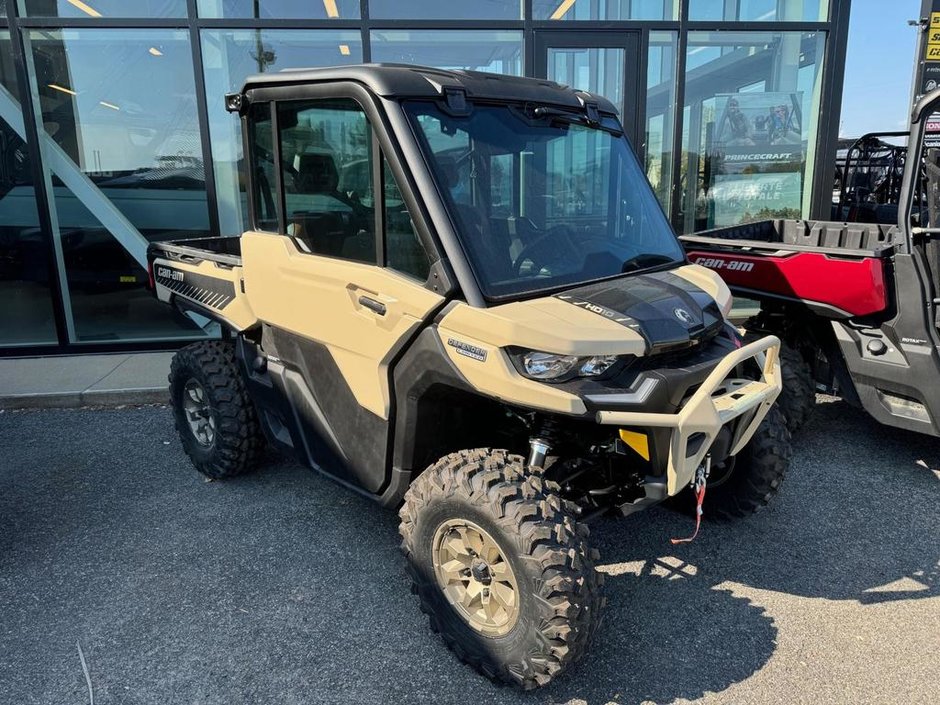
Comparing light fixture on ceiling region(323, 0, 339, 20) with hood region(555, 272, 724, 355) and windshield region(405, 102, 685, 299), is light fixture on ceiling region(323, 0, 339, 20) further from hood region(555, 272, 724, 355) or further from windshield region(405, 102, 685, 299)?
hood region(555, 272, 724, 355)

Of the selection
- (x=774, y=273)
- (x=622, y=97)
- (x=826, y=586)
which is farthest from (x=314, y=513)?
(x=622, y=97)

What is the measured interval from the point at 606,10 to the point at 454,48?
1546mm

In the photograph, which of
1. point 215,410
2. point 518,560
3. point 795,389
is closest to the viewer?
point 518,560

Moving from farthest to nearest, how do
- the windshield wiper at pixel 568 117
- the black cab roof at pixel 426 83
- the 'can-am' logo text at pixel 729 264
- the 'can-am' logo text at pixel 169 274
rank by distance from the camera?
the 'can-am' logo text at pixel 729 264, the 'can-am' logo text at pixel 169 274, the windshield wiper at pixel 568 117, the black cab roof at pixel 426 83

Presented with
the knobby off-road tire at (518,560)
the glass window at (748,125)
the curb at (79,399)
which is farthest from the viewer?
the glass window at (748,125)

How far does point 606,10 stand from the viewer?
7.15 metres

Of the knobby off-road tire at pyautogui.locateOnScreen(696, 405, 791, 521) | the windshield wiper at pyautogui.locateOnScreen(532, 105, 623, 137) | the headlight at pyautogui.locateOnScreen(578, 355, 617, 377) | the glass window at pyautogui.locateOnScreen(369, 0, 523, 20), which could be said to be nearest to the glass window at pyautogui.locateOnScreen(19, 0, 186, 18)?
the glass window at pyautogui.locateOnScreen(369, 0, 523, 20)

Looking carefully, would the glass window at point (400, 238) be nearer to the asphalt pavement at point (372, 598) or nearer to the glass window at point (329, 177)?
the glass window at point (329, 177)

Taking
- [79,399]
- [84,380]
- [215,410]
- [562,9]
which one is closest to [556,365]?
[215,410]

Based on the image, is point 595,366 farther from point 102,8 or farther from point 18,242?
point 18,242

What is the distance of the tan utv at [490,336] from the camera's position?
2.48 metres

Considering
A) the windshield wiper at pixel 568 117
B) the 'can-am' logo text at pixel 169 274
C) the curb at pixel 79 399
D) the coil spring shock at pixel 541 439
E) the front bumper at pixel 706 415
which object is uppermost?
the windshield wiper at pixel 568 117

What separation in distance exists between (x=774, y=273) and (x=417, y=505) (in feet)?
9.92

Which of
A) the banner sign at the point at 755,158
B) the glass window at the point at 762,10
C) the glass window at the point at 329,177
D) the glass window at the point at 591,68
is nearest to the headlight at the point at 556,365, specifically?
the glass window at the point at 329,177
